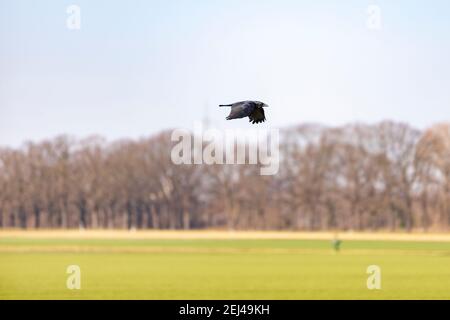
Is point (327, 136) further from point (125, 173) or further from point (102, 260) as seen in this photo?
point (102, 260)

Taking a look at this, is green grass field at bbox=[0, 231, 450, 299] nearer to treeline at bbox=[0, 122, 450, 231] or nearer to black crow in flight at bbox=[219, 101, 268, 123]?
black crow in flight at bbox=[219, 101, 268, 123]

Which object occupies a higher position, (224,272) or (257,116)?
(257,116)

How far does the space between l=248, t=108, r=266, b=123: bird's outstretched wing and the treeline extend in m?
79.7

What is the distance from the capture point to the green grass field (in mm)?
30031

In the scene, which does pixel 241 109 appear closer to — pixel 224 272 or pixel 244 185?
pixel 224 272

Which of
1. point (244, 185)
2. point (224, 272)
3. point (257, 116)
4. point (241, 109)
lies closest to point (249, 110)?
point (241, 109)

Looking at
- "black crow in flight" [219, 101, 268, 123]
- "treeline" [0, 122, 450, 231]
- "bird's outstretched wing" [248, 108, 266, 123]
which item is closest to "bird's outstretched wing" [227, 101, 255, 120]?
"black crow in flight" [219, 101, 268, 123]

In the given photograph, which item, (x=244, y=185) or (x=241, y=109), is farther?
(x=244, y=185)

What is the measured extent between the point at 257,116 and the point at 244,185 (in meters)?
87.2

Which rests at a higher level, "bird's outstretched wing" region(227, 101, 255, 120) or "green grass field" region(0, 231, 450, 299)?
"bird's outstretched wing" region(227, 101, 255, 120)

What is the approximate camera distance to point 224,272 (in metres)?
38.9

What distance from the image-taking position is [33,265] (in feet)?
145

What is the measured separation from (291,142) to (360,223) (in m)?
11.9

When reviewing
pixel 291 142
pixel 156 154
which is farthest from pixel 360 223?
pixel 156 154
